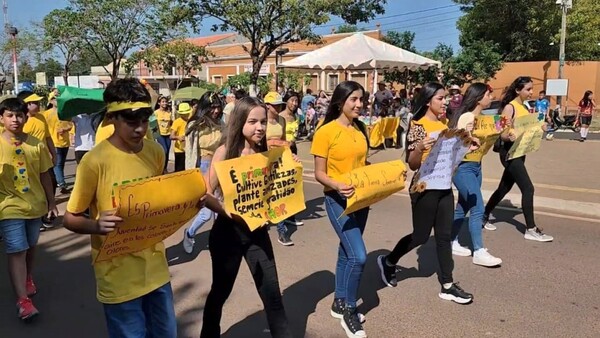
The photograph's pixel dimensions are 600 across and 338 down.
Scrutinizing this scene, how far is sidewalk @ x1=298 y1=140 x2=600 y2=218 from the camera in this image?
24.6 feet

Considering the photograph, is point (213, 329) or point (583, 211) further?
point (583, 211)

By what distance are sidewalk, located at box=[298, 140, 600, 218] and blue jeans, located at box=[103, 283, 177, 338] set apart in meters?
2.84

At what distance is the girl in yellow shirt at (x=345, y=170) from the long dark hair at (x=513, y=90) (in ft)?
8.74

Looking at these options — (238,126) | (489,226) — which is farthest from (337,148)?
(489,226)

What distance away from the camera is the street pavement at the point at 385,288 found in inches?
152

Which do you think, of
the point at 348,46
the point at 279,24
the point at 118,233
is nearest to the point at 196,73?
the point at 279,24

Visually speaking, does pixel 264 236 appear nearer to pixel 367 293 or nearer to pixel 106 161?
pixel 106 161

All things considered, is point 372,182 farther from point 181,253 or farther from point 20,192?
point 181,253

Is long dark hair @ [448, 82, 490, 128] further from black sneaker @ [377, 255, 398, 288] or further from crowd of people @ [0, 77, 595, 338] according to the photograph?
black sneaker @ [377, 255, 398, 288]

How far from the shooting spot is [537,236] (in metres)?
5.86

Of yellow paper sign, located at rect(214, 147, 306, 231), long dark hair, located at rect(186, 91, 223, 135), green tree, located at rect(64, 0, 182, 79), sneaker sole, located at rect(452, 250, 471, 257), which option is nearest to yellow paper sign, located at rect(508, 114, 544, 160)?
sneaker sole, located at rect(452, 250, 471, 257)

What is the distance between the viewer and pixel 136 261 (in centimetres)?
254

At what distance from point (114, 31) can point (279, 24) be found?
1605cm

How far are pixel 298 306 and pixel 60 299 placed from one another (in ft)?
6.79
